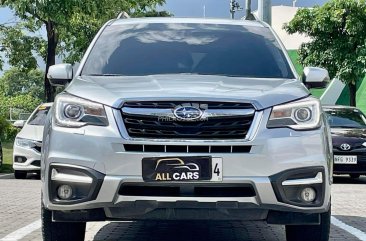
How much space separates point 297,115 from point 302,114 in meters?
0.05

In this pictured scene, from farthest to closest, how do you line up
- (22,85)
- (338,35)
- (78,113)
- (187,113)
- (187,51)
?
(22,85) → (338,35) → (187,51) → (78,113) → (187,113)

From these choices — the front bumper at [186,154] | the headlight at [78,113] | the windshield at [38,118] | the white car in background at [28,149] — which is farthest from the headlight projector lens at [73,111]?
the windshield at [38,118]

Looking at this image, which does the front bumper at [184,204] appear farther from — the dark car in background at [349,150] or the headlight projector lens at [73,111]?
the dark car in background at [349,150]

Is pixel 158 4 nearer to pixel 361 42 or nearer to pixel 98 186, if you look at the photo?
pixel 361 42

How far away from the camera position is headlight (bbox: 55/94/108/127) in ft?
16.1

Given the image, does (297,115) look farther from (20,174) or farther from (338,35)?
(338,35)

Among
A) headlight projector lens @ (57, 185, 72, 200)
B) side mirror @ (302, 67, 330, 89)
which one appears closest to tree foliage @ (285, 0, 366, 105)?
side mirror @ (302, 67, 330, 89)

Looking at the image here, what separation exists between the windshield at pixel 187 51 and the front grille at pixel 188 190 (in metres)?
1.27

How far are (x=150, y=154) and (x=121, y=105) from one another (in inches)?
15.9

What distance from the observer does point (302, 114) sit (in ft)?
16.5

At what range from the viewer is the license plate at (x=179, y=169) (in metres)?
4.73

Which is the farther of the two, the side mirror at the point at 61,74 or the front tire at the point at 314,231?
the side mirror at the point at 61,74

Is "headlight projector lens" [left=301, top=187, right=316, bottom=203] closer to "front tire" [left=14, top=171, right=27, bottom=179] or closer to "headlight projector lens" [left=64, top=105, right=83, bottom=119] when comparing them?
"headlight projector lens" [left=64, top=105, right=83, bottom=119]

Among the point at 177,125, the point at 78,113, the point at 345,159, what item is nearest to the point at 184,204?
the point at 177,125
